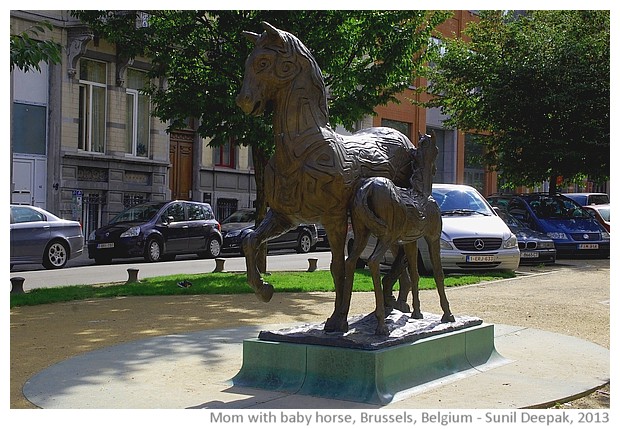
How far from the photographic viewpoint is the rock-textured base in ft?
22.6

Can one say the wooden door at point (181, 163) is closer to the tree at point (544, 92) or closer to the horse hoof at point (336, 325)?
the tree at point (544, 92)

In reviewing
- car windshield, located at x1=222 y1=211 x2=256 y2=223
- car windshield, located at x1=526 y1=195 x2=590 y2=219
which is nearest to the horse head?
car windshield, located at x1=526 y1=195 x2=590 y2=219

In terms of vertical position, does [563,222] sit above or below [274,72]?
below

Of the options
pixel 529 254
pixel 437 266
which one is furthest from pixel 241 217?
pixel 437 266

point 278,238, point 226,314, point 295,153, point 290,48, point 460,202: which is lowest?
point 226,314

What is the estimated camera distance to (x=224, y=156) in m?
34.7

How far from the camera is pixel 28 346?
9.21 m

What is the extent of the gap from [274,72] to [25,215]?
571 inches

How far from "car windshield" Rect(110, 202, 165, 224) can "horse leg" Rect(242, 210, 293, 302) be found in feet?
55.8

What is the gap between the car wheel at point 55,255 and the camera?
20.3 meters

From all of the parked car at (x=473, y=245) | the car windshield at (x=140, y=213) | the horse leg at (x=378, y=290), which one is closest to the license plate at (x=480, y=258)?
the parked car at (x=473, y=245)

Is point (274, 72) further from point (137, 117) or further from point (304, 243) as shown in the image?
point (137, 117)

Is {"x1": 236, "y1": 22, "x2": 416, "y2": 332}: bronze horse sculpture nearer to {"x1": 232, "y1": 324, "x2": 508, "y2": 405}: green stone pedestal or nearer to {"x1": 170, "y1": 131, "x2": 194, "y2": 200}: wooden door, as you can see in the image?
{"x1": 232, "y1": 324, "x2": 508, "y2": 405}: green stone pedestal

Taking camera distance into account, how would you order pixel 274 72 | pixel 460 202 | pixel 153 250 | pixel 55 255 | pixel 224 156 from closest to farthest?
1. pixel 274 72
2. pixel 460 202
3. pixel 55 255
4. pixel 153 250
5. pixel 224 156
